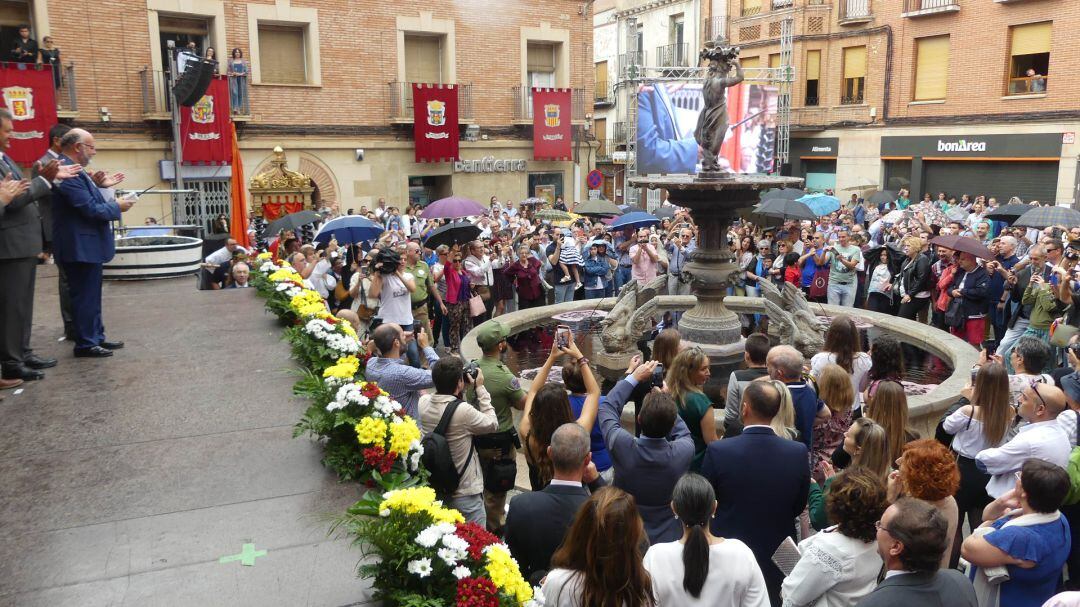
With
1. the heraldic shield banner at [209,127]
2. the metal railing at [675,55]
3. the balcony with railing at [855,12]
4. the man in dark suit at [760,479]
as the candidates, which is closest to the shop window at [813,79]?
the balcony with railing at [855,12]

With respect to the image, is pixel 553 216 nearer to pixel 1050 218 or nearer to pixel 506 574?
pixel 1050 218

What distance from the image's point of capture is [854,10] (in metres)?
31.5

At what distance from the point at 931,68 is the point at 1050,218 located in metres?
19.2

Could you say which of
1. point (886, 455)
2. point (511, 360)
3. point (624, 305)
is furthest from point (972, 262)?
point (886, 455)

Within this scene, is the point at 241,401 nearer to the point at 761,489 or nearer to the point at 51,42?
the point at 761,489

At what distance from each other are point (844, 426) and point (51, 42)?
69.4ft

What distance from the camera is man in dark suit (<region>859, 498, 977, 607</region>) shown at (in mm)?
3225

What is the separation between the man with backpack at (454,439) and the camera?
4895 mm

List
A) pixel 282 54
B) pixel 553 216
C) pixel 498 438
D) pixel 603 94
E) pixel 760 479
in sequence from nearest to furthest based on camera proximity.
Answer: pixel 760 479 < pixel 498 438 < pixel 553 216 < pixel 282 54 < pixel 603 94

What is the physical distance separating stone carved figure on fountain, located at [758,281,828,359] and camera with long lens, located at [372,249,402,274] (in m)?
4.86

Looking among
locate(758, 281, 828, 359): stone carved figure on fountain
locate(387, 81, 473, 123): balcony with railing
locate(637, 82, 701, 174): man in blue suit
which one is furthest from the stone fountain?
locate(637, 82, 701, 174): man in blue suit

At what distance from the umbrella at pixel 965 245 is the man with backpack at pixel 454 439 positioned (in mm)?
7797

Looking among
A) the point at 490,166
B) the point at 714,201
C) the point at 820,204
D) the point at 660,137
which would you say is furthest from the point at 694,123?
the point at 714,201

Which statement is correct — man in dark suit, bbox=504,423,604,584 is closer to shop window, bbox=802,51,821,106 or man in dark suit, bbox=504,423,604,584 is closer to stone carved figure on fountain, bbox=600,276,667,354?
stone carved figure on fountain, bbox=600,276,667,354
